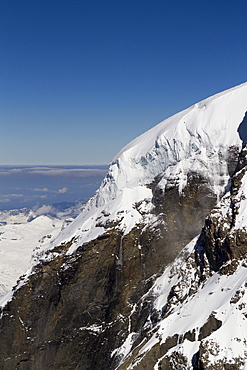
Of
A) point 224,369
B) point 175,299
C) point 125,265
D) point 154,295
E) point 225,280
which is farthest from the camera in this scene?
point 125,265

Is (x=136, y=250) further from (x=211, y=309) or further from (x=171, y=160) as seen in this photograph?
(x=211, y=309)

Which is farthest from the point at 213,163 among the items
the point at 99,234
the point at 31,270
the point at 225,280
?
the point at 31,270

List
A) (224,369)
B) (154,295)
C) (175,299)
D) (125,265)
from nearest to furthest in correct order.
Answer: (224,369)
(175,299)
(154,295)
(125,265)

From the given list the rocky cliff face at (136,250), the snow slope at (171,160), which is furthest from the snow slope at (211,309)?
the snow slope at (171,160)

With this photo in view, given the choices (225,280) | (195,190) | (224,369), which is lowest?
(224,369)

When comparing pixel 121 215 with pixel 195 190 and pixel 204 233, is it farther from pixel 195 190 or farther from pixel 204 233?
pixel 204 233

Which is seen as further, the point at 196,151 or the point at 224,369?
the point at 196,151
